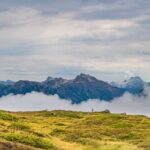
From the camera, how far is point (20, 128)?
65500mm

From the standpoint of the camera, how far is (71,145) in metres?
56.7

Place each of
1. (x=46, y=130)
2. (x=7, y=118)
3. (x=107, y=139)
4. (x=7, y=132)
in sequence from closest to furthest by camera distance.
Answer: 1. (x=7, y=132)
2. (x=107, y=139)
3. (x=46, y=130)
4. (x=7, y=118)

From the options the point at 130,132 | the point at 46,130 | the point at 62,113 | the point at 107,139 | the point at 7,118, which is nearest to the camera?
the point at 107,139

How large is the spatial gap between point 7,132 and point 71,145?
8252 mm

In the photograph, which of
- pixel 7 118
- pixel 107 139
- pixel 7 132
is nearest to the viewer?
pixel 7 132

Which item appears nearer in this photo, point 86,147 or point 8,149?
point 8,149

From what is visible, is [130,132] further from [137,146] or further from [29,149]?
[29,149]

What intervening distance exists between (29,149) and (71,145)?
16.6 meters

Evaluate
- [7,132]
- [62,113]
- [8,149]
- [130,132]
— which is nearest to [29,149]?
[8,149]

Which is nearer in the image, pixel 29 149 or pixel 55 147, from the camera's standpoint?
pixel 29 149

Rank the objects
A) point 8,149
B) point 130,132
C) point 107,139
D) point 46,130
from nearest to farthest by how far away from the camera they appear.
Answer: point 8,149 → point 107,139 → point 130,132 → point 46,130

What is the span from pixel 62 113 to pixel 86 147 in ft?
276

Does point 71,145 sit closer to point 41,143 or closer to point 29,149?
point 41,143

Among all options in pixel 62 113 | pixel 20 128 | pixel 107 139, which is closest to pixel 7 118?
pixel 20 128
